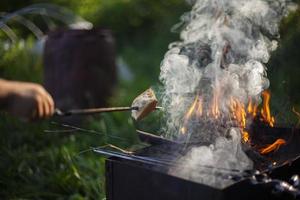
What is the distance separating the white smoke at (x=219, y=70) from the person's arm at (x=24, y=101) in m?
0.67

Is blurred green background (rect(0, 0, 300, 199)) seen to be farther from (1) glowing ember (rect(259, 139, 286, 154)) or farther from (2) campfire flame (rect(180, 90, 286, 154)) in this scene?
(1) glowing ember (rect(259, 139, 286, 154))

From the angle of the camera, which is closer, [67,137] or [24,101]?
[24,101]

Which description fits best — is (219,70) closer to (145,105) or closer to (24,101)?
(145,105)

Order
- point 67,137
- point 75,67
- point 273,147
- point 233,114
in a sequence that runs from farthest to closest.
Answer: point 75,67 → point 67,137 → point 233,114 → point 273,147

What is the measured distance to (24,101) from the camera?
206 centimetres

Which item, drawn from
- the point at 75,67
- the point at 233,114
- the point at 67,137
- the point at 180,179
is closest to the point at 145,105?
the point at 233,114

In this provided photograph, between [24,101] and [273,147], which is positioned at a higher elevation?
[24,101]

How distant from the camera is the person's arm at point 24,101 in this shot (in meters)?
2.06

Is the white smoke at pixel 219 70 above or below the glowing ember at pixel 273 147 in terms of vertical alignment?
above

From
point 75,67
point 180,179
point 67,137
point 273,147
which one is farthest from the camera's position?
point 75,67

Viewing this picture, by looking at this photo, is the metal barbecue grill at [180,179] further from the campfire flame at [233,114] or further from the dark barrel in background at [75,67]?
the dark barrel in background at [75,67]

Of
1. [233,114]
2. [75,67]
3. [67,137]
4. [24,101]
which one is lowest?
[67,137]

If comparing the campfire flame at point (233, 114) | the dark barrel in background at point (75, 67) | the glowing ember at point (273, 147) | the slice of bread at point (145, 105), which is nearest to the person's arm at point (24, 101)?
the slice of bread at point (145, 105)

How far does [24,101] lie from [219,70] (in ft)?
4.14
